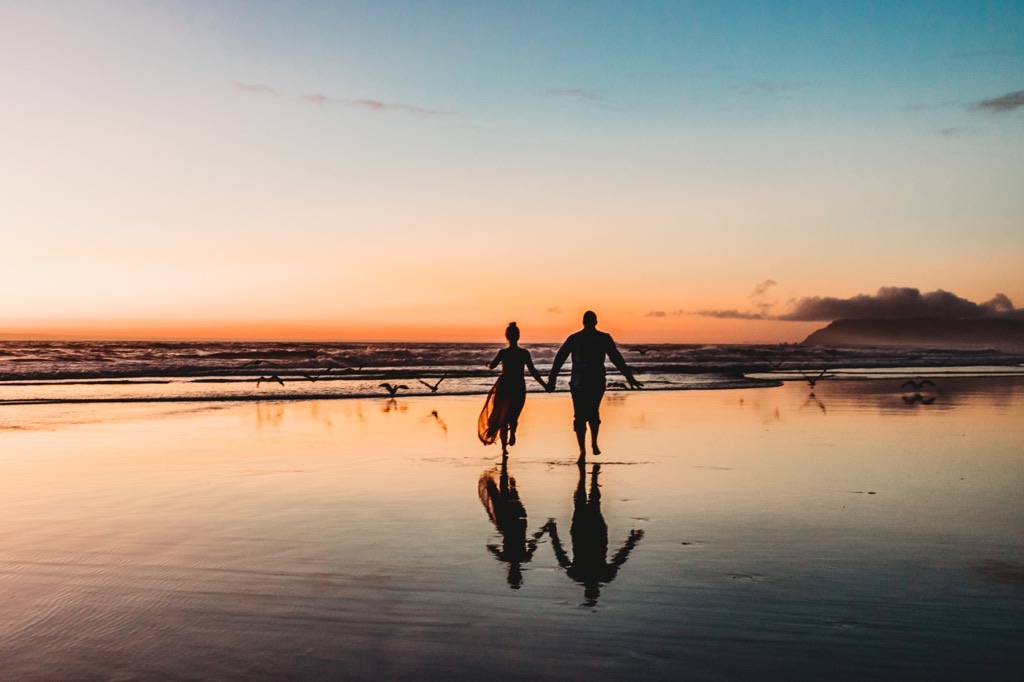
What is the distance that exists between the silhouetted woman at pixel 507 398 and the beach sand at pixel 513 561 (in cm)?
44

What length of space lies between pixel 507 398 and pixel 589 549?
620cm

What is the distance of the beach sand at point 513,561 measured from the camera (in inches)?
177

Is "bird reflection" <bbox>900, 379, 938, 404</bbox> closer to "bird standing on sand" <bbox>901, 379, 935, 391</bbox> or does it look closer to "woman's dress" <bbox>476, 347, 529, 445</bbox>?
"bird standing on sand" <bbox>901, 379, 935, 391</bbox>

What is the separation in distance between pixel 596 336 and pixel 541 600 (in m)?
7.10

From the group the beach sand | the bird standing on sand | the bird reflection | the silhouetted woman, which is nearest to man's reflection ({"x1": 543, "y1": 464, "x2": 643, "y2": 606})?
the beach sand

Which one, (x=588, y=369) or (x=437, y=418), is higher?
(x=588, y=369)

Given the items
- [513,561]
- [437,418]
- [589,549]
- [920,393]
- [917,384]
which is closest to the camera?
[513,561]

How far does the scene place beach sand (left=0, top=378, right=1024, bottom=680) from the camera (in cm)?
451

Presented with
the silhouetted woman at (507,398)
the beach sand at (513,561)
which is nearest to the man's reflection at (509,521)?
the beach sand at (513,561)

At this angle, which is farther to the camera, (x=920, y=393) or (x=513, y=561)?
(x=920, y=393)

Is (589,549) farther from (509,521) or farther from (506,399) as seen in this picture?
(506,399)

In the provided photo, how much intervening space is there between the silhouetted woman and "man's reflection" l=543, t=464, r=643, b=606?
3.69 meters

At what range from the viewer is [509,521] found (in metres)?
8.18

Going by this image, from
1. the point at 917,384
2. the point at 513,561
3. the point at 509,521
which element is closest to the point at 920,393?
the point at 917,384
